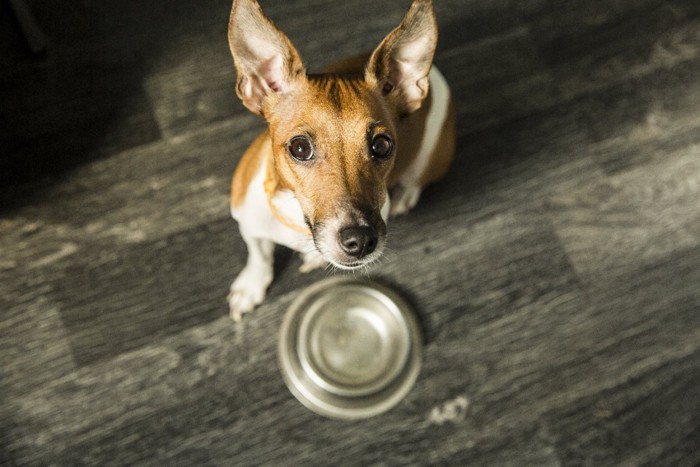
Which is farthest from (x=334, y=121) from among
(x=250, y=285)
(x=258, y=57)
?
(x=250, y=285)

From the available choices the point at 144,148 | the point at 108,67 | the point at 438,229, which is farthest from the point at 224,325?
the point at 108,67

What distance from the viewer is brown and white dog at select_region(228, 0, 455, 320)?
1.64 meters

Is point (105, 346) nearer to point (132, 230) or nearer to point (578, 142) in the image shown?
point (132, 230)

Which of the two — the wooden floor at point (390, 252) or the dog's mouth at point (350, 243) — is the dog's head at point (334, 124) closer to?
the dog's mouth at point (350, 243)

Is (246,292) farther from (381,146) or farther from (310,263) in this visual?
(381,146)

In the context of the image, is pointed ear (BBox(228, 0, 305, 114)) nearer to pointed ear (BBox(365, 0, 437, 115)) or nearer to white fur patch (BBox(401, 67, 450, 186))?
pointed ear (BBox(365, 0, 437, 115))

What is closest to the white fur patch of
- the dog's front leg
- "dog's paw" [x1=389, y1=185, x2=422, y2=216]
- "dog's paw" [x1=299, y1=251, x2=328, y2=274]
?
"dog's paw" [x1=389, y1=185, x2=422, y2=216]

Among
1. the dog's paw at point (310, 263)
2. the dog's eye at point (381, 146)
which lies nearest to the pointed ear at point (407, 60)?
the dog's eye at point (381, 146)

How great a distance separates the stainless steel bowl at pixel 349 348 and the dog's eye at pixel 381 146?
0.75m

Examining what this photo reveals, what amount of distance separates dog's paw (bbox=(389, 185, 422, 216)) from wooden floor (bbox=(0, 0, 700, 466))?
0.07 meters

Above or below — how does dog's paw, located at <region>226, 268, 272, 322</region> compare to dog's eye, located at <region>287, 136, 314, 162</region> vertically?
below

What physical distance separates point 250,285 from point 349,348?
1.42ft

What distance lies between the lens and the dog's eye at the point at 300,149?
1.69 metres

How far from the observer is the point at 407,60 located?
175 centimetres
